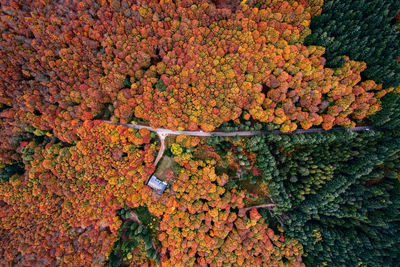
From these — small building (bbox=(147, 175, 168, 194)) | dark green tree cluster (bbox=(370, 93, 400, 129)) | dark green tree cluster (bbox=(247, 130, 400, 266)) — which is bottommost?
small building (bbox=(147, 175, 168, 194))

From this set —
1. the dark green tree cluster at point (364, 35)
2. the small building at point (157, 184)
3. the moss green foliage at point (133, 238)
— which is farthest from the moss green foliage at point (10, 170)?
the dark green tree cluster at point (364, 35)

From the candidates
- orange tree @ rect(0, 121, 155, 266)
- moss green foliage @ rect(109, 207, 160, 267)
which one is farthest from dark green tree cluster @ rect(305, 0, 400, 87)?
moss green foliage @ rect(109, 207, 160, 267)

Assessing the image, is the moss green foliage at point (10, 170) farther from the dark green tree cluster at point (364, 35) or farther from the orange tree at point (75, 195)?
the dark green tree cluster at point (364, 35)

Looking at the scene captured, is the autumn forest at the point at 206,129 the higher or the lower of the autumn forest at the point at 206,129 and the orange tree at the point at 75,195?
the higher

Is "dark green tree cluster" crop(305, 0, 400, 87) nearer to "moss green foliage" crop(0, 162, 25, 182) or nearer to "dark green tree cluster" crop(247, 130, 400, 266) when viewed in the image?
"dark green tree cluster" crop(247, 130, 400, 266)

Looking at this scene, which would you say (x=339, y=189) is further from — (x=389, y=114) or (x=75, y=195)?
(x=75, y=195)

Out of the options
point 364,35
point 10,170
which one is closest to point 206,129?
point 364,35
